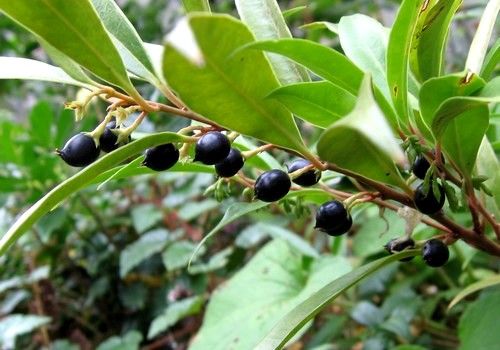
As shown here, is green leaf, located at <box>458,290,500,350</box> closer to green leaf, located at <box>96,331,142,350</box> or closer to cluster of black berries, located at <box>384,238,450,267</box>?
cluster of black berries, located at <box>384,238,450,267</box>

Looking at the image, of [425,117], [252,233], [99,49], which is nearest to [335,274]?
[252,233]

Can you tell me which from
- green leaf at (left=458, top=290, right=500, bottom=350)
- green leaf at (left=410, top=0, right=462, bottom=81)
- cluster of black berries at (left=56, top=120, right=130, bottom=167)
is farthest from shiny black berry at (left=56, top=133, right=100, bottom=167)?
green leaf at (left=458, top=290, right=500, bottom=350)

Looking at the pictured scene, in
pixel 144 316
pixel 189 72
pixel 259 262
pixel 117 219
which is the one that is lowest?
pixel 144 316

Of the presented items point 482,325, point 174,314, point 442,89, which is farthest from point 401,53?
point 174,314

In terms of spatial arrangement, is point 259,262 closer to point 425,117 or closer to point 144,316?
point 144,316

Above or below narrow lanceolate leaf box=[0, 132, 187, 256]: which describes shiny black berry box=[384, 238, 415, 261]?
below

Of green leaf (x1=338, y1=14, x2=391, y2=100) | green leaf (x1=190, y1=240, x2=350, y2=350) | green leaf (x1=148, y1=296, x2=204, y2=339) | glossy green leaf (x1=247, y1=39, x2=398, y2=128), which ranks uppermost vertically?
glossy green leaf (x1=247, y1=39, x2=398, y2=128)
